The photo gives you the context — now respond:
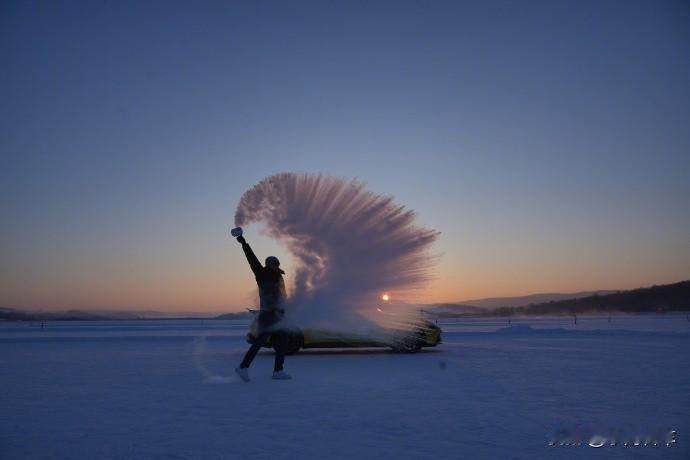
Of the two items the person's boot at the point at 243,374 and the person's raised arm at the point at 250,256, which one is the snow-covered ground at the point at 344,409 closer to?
the person's boot at the point at 243,374

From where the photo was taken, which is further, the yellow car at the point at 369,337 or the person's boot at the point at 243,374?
the yellow car at the point at 369,337

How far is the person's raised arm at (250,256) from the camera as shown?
930 centimetres

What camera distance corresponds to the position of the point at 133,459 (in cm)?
449

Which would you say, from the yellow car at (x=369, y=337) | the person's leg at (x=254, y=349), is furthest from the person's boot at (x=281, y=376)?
the yellow car at (x=369, y=337)

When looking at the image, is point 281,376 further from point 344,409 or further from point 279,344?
point 344,409

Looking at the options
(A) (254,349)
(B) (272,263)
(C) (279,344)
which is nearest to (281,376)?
(C) (279,344)

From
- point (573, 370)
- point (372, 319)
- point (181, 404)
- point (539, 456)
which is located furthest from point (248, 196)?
point (539, 456)

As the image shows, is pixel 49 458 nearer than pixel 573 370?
Yes

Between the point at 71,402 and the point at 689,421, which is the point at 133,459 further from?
the point at 689,421

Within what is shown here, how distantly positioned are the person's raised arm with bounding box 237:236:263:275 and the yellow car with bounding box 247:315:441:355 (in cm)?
416

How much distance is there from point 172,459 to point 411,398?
3.66 meters

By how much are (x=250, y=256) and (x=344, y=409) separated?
3552 millimetres

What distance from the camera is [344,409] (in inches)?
260

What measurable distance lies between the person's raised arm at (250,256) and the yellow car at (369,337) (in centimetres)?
416
